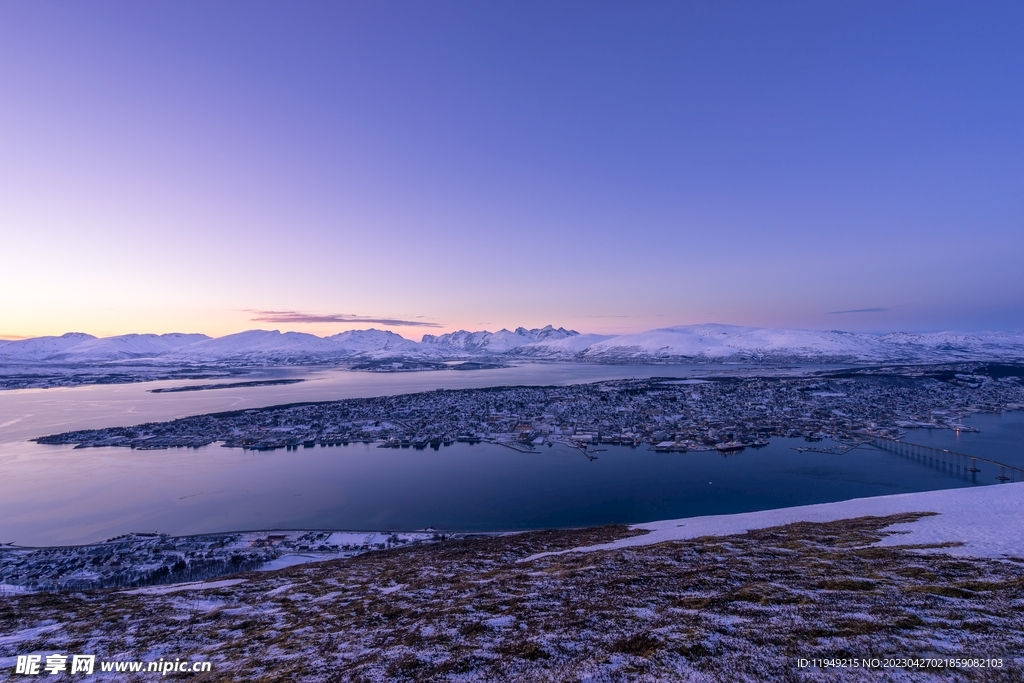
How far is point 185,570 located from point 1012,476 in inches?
2149

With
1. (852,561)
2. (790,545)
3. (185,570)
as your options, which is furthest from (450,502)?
(852,561)

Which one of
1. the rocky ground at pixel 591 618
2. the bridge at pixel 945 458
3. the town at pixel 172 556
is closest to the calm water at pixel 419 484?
the bridge at pixel 945 458

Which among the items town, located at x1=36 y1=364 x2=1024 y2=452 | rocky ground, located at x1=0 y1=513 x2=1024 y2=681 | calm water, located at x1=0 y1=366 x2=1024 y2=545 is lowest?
calm water, located at x1=0 y1=366 x2=1024 y2=545

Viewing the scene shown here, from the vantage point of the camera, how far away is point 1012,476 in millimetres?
31469

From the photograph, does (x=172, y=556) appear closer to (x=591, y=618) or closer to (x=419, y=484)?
(x=419, y=484)

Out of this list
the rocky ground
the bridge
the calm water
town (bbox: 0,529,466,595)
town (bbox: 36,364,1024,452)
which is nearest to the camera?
the rocky ground

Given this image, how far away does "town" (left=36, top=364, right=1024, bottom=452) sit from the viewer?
46000 mm

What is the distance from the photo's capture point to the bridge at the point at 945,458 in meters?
32.1

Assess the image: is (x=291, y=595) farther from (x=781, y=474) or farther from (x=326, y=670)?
(x=781, y=474)

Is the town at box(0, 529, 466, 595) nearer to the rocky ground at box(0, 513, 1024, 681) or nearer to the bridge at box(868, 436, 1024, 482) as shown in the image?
the rocky ground at box(0, 513, 1024, 681)

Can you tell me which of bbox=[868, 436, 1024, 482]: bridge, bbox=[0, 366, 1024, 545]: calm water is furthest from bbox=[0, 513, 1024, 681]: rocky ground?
bbox=[868, 436, 1024, 482]: bridge

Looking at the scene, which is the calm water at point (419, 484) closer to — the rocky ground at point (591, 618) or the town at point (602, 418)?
the town at point (602, 418)

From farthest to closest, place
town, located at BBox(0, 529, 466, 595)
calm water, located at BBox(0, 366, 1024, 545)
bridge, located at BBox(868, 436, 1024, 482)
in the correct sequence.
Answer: bridge, located at BBox(868, 436, 1024, 482) < calm water, located at BBox(0, 366, 1024, 545) < town, located at BBox(0, 529, 466, 595)

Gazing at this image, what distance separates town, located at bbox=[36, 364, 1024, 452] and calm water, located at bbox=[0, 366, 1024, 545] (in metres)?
3.43
